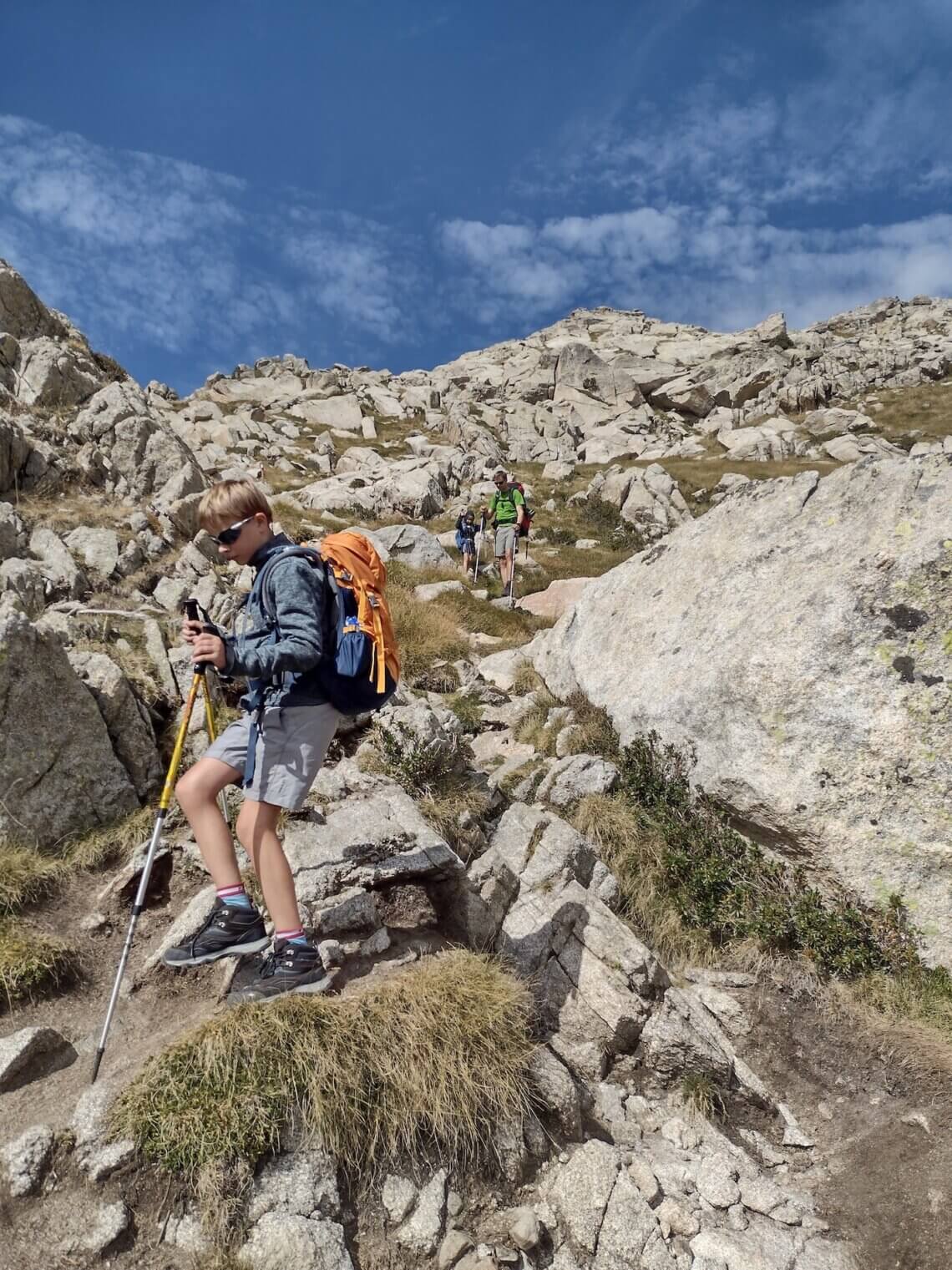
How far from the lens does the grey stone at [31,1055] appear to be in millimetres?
4344

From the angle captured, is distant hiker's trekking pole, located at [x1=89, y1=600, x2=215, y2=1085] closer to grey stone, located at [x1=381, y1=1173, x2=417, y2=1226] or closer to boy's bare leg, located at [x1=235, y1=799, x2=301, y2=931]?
boy's bare leg, located at [x1=235, y1=799, x2=301, y2=931]

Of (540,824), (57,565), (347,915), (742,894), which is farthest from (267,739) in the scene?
(57,565)

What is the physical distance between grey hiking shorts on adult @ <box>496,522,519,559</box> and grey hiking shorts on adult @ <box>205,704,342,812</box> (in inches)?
528

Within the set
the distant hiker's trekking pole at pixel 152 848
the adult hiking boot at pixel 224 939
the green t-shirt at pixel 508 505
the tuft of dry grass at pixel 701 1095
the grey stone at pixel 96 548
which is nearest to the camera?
the distant hiker's trekking pole at pixel 152 848

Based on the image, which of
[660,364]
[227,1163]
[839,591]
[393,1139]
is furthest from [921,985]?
[660,364]

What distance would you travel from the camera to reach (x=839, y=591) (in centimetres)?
769

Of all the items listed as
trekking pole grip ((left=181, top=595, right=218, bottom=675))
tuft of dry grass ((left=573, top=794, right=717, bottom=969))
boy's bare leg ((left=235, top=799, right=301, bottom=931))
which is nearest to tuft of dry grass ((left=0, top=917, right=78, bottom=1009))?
boy's bare leg ((left=235, top=799, right=301, bottom=931))

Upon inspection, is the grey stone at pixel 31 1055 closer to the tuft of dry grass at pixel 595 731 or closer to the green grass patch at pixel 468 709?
the green grass patch at pixel 468 709

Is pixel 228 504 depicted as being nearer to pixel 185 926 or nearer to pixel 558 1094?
pixel 185 926

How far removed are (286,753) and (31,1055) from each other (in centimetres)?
264

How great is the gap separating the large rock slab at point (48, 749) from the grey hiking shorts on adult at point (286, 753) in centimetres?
331

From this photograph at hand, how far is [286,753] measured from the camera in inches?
179

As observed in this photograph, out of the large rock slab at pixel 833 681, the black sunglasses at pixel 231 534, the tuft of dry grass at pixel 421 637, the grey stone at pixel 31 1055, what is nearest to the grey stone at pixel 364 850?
the grey stone at pixel 31 1055

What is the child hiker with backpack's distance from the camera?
4.50 meters
